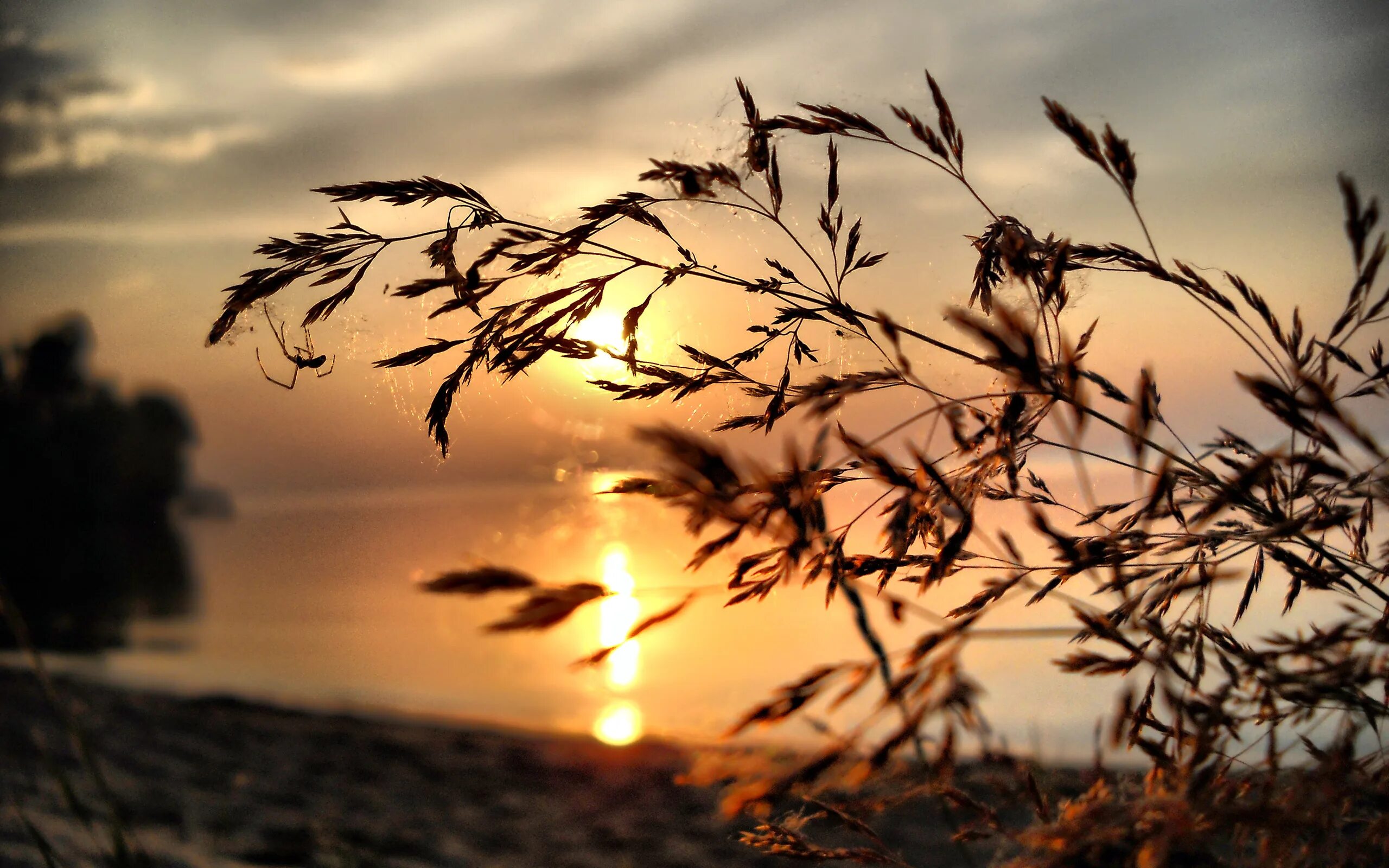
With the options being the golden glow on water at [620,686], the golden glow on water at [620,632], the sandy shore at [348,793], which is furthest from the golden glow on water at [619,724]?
the golden glow on water at [620,632]

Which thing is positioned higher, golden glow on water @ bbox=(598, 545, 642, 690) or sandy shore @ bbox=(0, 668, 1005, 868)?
golden glow on water @ bbox=(598, 545, 642, 690)

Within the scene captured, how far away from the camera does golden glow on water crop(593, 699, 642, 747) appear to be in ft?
21.5

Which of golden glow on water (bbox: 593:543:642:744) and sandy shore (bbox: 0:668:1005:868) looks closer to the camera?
sandy shore (bbox: 0:668:1005:868)

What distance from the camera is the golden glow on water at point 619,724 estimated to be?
21.5ft

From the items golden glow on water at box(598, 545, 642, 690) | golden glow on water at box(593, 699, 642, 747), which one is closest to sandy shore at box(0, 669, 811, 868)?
golden glow on water at box(593, 699, 642, 747)

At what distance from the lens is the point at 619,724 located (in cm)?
704

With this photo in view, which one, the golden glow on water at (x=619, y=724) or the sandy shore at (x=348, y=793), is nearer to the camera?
the sandy shore at (x=348, y=793)

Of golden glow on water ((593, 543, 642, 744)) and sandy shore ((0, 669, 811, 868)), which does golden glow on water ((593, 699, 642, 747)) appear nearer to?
golden glow on water ((593, 543, 642, 744))

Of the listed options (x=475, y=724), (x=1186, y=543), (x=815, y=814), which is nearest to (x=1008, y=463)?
(x=1186, y=543)

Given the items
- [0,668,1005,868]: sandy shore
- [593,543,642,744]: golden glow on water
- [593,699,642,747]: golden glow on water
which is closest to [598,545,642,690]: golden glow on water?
[593,543,642,744]: golden glow on water

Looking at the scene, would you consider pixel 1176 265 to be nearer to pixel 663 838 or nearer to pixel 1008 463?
pixel 1008 463

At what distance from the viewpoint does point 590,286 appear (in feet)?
4.78

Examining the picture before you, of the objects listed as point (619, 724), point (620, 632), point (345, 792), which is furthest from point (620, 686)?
point (620, 632)

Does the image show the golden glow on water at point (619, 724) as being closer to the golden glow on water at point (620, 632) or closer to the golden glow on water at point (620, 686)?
the golden glow on water at point (620, 686)
